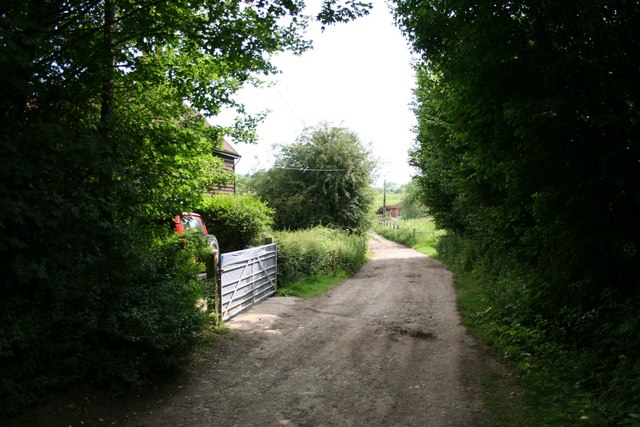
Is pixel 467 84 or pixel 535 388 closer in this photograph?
pixel 535 388

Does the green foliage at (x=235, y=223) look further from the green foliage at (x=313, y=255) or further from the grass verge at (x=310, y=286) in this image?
the grass verge at (x=310, y=286)

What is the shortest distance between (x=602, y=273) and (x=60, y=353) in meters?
6.65

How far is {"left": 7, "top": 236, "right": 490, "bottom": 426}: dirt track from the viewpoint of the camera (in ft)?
16.9

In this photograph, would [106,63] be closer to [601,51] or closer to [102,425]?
[102,425]

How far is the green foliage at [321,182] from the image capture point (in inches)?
1150

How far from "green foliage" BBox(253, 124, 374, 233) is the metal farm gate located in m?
14.2

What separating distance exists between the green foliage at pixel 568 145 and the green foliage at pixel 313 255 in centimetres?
927

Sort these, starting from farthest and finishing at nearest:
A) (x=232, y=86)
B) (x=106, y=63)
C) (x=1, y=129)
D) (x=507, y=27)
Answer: (x=232, y=86), (x=106, y=63), (x=507, y=27), (x=1, y=129)

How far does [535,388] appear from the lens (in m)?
5.64

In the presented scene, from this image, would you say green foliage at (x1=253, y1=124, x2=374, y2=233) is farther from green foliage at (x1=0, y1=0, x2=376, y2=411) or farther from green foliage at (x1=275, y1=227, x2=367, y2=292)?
green foliage at (x1=0, y1=0, x2=376, y2=411)

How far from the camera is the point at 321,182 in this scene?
29.4m

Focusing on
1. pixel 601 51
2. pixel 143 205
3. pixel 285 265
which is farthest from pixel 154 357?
pixel 285 265

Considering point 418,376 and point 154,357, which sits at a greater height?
point 154,357

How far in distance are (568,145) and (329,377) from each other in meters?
4.31
